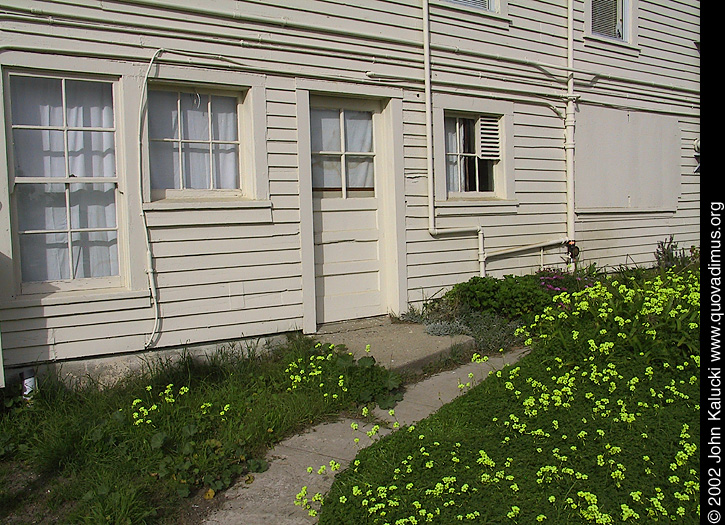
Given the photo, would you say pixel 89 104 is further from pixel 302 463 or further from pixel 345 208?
pixel 302 463

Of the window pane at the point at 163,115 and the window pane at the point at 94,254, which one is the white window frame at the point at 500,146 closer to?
the window pane at the point at 163,115

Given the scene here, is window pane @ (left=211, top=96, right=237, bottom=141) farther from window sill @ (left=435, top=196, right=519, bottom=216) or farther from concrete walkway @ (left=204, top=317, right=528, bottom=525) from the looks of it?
window sill @ (left=435, top=196, right=519, bottom=216)

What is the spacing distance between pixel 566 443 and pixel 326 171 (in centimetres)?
413

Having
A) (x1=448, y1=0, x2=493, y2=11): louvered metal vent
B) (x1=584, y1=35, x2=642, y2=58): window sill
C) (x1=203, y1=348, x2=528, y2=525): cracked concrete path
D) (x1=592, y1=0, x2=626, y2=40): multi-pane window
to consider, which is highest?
(x1=592, y1=0, x2=626, y2=40): multi-pane window

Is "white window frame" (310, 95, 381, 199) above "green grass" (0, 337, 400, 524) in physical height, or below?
above

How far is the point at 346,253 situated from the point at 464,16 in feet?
10.6

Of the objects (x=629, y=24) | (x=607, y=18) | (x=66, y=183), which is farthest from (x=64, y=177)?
(x=629, y=24)

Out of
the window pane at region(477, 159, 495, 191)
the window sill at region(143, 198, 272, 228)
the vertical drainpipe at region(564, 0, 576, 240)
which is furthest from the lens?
the vertical drainpipe at region(564, 0, 576, 240)

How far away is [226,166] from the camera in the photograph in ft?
21.2

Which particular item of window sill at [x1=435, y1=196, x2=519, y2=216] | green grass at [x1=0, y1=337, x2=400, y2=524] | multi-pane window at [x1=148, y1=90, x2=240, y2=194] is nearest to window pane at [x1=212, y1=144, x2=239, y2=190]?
multi-pane window at [x1=148, y1=90, x2=240, y2=194]

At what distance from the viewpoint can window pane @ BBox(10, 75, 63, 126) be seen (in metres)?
5.43

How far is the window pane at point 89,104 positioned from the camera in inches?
222

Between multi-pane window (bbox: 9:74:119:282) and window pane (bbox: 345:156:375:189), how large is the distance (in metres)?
2.51
